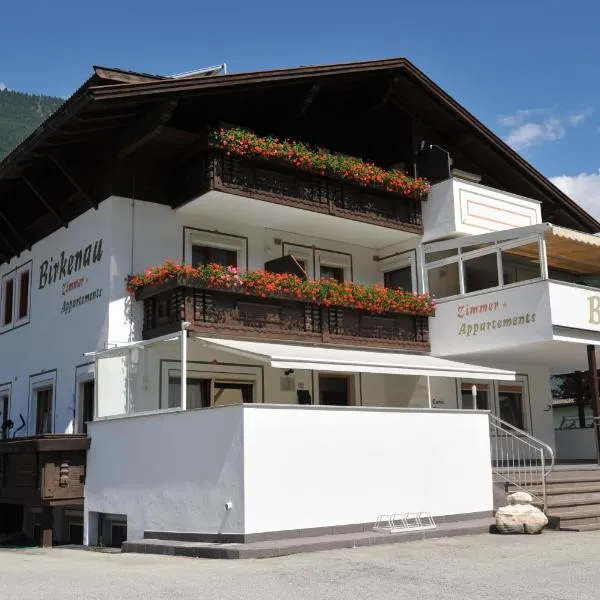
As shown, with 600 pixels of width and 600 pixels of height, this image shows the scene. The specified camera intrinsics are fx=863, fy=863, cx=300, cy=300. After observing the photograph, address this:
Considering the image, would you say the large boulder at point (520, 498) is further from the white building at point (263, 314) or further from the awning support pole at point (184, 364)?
the awning support pole at point (184, 364)

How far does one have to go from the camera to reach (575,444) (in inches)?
1014

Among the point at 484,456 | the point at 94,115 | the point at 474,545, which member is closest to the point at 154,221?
the point at 94,115

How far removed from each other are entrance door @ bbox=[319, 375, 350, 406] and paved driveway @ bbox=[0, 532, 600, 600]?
7.01m

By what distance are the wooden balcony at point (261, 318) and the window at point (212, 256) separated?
1.88 metres

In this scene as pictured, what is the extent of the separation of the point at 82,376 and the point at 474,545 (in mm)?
9223

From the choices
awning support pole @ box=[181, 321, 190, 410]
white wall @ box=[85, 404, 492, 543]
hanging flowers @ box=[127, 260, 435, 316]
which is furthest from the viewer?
hanging flowers @ box=[127, 260, 435, 316]

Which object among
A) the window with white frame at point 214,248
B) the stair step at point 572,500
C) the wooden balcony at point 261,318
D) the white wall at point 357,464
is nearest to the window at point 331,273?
the wooden balcony at point 261,318

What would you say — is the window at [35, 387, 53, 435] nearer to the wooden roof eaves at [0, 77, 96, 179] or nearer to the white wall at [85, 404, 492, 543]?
the white wall at [85, 404, 492, 543]

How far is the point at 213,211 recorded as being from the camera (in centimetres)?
1844

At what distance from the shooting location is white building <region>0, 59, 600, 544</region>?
14273 millimetres

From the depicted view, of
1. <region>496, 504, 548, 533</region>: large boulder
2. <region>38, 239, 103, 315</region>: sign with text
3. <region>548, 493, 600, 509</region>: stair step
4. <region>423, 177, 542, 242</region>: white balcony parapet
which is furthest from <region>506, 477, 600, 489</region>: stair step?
<region>38, 239, 103, 315</region>: sign with text

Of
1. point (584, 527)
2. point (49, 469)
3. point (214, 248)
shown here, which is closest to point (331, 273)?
point (214, 248)

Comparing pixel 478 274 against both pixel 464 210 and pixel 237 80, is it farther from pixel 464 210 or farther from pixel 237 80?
pixel 237 80

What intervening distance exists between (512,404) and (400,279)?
4969mm
